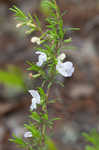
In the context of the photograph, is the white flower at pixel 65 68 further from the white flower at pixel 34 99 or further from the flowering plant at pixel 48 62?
the white flower at pixel 34 99

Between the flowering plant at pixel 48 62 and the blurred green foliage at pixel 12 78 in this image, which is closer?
the flowering plant at pixel 48 62

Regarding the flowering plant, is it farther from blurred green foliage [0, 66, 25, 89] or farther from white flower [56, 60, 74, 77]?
blurred green foliage [0, 66, 25, 89]

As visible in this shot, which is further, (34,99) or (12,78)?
(12,78)

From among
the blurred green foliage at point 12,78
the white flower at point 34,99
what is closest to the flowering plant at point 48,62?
the white flower at point 34,99

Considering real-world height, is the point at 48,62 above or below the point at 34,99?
above

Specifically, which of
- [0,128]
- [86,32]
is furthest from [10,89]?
[86,32]

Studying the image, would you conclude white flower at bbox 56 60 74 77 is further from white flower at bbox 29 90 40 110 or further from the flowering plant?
white flower at bbox 29 90 40 110

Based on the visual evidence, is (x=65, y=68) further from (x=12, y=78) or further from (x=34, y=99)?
(x=12, y=78)

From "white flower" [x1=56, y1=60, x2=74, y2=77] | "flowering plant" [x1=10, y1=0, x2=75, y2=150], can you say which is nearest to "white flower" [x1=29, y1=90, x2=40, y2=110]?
"flowering plant" [x1=10, y1=0, x2=75, y2=150]

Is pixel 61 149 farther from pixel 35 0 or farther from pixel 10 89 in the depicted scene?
pixel 35 0

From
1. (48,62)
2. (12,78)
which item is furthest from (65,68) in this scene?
(12,78)

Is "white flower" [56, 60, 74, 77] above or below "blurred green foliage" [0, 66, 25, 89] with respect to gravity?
above

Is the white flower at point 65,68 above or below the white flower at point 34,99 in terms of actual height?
above

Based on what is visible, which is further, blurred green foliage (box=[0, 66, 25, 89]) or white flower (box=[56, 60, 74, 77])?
blurred green foliage (box=[0, 66, 25, 89])
